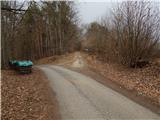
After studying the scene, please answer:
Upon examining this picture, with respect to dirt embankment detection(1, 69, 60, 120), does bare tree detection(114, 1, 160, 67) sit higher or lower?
higher

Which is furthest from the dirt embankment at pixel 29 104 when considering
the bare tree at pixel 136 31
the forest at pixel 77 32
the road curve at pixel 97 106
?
the bare tree at pixel 136 31

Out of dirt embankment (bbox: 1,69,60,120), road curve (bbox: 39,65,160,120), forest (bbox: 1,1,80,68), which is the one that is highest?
forest (bbox: 1,1,80,68)

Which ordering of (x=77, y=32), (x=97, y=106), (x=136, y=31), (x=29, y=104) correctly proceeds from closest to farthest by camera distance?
(x=97, y=106) → (x=29, y=104) → (x=136, y=31) → (x=77, y=32)

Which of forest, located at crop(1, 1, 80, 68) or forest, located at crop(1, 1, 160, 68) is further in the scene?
forest, located at crop(1, 1, 80, 68)

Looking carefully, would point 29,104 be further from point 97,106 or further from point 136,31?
point 136,31

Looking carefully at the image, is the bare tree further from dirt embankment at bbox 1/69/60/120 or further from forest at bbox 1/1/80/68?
forest at bbox 1/1/80/68

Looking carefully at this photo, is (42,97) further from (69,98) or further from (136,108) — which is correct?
(136,108)

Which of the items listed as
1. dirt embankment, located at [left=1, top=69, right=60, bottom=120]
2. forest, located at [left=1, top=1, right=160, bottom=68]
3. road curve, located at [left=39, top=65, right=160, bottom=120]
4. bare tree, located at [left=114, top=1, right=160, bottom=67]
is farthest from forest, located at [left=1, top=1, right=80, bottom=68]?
road curve, located at [left=39, top=65, right=160, bottom=120]

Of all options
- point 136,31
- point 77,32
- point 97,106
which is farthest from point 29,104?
point 77,32

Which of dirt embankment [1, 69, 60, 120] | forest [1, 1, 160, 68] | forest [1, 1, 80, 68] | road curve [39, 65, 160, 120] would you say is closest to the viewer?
road curve [39, 65, 160, 120]

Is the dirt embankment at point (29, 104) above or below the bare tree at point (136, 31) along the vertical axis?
below

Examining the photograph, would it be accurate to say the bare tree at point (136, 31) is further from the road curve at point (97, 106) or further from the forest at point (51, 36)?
the forest at point (51, 36)

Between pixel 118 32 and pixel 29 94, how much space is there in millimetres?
12731

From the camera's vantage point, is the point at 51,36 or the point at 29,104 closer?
the point at 29,104
